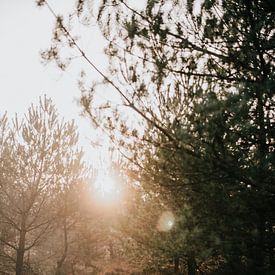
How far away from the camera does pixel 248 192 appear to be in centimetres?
349

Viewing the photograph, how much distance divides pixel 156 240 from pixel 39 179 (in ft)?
22.6

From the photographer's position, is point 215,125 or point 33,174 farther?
point 33,174

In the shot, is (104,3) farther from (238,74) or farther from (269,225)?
(269,225)

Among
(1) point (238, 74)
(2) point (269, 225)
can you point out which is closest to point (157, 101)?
(1) point (238, 74)

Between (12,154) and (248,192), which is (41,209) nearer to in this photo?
(12,154)

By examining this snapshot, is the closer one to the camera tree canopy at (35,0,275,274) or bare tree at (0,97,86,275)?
tree canopy at (35,0,275,274)

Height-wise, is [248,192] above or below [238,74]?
below

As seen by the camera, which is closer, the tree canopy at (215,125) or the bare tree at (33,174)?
the tree canopy at (215,125)

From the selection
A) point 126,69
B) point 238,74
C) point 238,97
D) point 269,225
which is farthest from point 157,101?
point 269,225

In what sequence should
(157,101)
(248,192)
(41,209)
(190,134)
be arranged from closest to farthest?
(190,134)
(248,192)
(157,101)
(41,209)

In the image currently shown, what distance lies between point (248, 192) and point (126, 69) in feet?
6.48

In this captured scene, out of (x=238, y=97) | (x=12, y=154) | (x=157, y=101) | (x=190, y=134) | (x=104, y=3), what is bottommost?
(x=190, y=134)

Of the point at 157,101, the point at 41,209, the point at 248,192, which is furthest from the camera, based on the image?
the point at 41,209

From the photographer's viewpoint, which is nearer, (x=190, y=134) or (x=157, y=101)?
(x=190, y=134)
